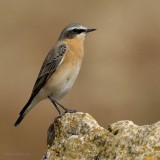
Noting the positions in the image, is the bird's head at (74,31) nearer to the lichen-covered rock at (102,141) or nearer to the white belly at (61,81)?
the white belly at (61,81)

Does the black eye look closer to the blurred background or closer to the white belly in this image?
the white belly

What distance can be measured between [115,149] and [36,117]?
17.7 meters

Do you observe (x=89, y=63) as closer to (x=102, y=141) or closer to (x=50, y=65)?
(x=50, y=65)

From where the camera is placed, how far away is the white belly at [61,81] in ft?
40.5

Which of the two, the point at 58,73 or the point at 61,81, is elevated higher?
the point at 58,73

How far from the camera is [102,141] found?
7.51m

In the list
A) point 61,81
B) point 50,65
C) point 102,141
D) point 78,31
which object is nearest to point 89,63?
point 78,31

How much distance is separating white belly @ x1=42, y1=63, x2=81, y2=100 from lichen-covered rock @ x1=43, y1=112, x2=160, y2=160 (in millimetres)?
3739

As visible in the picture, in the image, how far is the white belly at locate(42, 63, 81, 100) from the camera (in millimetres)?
12336

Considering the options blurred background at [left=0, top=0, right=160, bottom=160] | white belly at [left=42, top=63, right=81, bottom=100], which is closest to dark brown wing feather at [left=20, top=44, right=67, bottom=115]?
white belly at [left=42, top=63, right=81, bottom=100]

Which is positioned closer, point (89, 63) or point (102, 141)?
point (102, 141)

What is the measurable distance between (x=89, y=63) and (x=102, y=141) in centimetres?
2200

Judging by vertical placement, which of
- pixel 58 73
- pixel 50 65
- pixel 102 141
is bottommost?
pixel 102 141

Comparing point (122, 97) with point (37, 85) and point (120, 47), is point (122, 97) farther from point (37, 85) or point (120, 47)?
point (37, 85)
